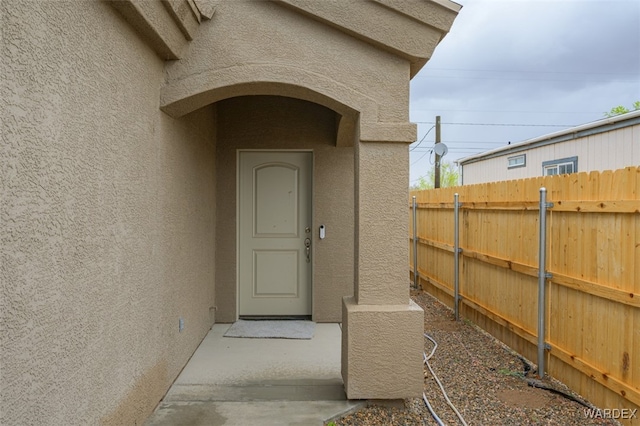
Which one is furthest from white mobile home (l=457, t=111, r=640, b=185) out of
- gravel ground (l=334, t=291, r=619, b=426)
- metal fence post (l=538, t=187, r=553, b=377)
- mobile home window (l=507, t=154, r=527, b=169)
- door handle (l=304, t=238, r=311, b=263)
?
door handle (l=304, t=238, r=311, b=263)

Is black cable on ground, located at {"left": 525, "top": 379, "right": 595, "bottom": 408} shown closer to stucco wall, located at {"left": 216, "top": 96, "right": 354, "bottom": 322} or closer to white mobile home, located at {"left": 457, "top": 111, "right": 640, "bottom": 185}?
stucco wall, located at {"left": 216, "top": 96, "right": 354, "bottom": 322}

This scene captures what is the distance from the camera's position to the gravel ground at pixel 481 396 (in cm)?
364

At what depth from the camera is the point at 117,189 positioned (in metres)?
2.78

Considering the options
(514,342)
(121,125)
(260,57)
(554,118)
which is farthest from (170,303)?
(554,118)

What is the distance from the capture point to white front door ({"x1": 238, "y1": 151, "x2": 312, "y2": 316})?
244 inches

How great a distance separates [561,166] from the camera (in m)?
10.5

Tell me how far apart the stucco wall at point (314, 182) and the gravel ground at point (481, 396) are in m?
1.59

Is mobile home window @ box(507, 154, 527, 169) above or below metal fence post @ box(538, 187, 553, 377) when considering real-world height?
above

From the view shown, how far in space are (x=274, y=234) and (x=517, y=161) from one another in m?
9.30

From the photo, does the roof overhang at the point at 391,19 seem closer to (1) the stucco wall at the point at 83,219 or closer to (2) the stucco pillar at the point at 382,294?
(2) the stucco pillar at the point at 382,294

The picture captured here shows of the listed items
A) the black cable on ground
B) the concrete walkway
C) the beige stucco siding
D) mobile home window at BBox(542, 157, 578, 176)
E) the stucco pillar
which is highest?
the beige stucco siding

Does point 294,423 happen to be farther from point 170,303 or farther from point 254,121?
point 254,121

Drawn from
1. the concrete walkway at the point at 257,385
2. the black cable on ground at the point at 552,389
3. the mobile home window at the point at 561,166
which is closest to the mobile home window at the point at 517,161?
the mobile home window at the point at 561,166

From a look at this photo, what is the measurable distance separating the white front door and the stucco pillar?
2529mm
